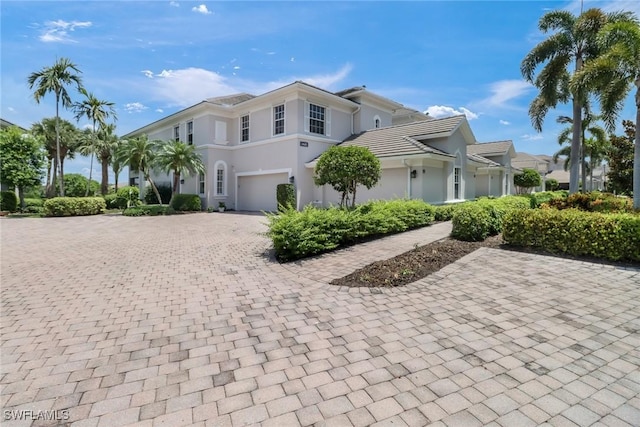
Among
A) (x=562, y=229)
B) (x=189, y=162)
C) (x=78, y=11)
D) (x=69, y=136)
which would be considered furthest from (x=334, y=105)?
(x=69, y=136)

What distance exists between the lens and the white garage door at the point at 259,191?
19.9m

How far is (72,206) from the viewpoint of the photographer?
1964cm

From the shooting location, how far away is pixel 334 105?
1998 cm

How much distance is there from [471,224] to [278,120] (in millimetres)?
13768

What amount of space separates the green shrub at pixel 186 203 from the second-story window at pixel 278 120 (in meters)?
7.20

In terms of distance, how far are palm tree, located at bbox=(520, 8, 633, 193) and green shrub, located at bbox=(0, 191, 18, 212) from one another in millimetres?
34462

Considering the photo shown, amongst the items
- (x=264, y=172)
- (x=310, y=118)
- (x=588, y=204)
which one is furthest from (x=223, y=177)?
(x=588, y=204)

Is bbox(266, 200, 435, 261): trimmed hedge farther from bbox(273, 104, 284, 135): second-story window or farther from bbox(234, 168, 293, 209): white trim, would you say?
bbox(273, 104, 284, 135): second-story window

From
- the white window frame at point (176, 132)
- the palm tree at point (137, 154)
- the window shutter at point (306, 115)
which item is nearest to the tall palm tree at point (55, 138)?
the white window frame at point (176, 132)

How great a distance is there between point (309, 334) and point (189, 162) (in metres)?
18.7

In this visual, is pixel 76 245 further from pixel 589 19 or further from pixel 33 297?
pixel 589 19

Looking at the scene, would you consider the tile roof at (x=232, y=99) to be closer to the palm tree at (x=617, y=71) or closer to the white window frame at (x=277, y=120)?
the white window frame at (x=277, y=120)

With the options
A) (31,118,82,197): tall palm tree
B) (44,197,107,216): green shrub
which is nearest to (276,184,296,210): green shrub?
(44,197,107,216): green shrub

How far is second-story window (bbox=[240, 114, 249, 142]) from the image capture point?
70.9 ft
